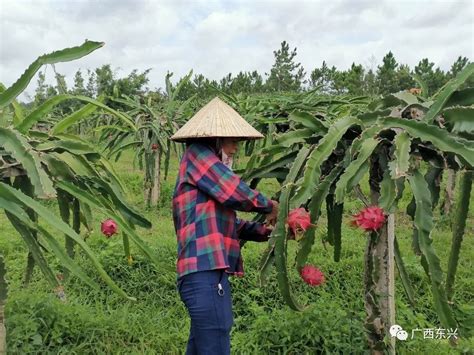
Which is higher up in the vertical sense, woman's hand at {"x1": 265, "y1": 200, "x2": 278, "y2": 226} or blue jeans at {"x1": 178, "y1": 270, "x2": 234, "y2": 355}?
woman's hand at {"x1": 265, "y1": 200, "x2": 278, "y2": 226}

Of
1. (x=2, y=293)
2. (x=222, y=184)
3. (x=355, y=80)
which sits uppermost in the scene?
(x=355, y=80)

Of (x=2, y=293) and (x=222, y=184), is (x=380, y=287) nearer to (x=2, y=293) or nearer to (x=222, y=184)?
(x=222, y=184)

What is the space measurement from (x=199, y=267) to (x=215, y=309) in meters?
0.20

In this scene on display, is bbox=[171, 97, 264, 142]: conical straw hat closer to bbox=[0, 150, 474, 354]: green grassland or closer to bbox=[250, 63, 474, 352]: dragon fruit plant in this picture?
bbox=[250, 63, 474, 352]: dragon fruit plant

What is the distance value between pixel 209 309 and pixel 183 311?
5.10 feet

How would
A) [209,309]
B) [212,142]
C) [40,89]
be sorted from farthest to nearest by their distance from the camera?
[40,89], [212,142], [209,309]

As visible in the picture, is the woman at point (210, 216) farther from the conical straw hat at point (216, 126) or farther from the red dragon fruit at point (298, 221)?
the red dragon fruit at point (298, 221)

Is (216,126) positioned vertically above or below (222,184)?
above

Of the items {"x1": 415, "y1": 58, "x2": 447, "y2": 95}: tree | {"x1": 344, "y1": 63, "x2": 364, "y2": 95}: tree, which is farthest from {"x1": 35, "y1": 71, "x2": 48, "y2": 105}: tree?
{"x1": 415, "y1": 58, "x2": 447, "y2": 95}: tree

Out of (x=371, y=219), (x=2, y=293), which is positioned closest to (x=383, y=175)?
(x=371, y=219)

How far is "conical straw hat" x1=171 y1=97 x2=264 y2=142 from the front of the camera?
224 centimetres

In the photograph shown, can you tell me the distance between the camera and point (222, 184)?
85.5 inches

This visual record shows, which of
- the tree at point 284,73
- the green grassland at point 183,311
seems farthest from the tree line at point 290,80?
the green grassland at point 183,311

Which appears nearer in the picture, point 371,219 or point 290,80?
point 371,219
